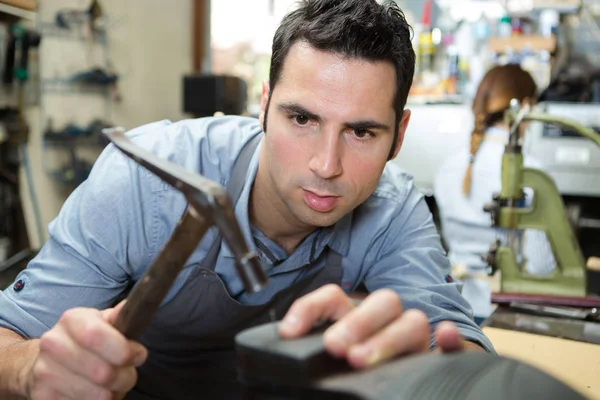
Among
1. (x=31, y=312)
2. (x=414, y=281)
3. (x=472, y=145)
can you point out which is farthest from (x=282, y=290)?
(x=472, y=145)

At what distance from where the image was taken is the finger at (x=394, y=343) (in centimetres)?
57

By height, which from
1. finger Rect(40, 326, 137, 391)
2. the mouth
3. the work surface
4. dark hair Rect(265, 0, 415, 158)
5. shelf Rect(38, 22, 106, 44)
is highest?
shelf Rect(38, 22, 106, 44)

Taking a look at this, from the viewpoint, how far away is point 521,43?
412 cm

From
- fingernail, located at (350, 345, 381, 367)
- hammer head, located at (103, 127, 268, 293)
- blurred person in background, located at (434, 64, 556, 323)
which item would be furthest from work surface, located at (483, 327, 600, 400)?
blurred person in background, located at (434, 64, 556, 323)

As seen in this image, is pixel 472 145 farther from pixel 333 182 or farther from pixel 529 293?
pixel 333 182

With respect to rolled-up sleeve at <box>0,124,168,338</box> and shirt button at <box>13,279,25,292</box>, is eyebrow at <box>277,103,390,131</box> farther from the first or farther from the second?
shirt button at <box>13,279,25,292</box>

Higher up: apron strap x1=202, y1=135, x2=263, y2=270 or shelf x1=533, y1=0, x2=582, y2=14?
shelf x1=533, y1=0, x2=582, y2=14

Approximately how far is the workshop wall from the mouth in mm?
3050

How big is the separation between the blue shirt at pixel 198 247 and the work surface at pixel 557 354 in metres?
0.18

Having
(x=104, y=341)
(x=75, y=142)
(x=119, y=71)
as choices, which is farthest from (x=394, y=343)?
(x=119, y=71)

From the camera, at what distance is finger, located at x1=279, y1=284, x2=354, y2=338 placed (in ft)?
1.96

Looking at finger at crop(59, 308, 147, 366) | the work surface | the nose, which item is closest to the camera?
finger at crop(59, 308, 147, 366)

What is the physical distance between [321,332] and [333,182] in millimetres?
531

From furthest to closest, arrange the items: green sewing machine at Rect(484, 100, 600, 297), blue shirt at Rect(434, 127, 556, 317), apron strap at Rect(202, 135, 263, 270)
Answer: blue shirt at Rect(434, 127, 556, 317) → green sewing machine at Rect(484, 100, 600, 297) → apron strap at Rect(202, 135, 263, 270)
